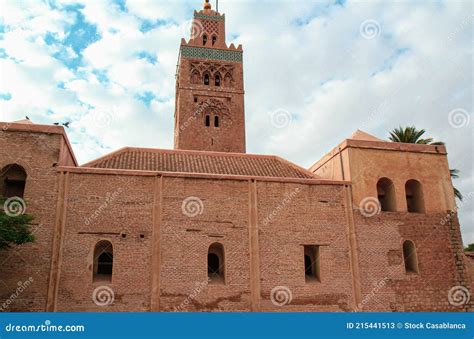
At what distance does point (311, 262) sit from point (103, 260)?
7.37m

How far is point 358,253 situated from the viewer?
608 inches

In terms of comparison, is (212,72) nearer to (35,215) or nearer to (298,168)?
(298,168)

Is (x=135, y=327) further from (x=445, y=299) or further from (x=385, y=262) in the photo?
(x=445, y=299)

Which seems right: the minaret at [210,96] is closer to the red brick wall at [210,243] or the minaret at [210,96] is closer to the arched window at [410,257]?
the red brick wall at [210,243]

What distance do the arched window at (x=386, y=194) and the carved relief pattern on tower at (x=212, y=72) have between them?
13163 millimetres

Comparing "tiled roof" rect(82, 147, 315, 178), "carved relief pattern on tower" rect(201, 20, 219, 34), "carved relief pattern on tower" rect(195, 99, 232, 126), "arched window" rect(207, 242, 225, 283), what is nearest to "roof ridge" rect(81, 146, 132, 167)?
"tiled roof" rect(82, 147, 315, 178)

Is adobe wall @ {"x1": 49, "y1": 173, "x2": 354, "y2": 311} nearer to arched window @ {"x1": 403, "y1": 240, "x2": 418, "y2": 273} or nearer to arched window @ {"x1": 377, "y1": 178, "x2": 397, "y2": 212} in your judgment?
arched window @ {"x1": 377, "y1": 178, "x2": 397, "y2": 212}

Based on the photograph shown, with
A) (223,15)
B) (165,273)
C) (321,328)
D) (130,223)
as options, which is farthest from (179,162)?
(223,15)

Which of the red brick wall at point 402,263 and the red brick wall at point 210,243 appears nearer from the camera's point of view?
the red brick wall at point 210,243

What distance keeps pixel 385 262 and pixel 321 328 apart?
5798mm

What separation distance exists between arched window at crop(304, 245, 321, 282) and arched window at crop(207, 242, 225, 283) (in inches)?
121

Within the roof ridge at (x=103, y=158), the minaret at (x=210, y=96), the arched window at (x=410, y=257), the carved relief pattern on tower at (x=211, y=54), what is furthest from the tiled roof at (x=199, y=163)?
the carved relief pattern on tower at (x=211, y=54)

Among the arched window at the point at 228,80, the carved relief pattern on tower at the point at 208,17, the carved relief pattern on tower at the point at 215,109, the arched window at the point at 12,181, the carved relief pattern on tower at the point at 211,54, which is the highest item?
the carved relief pattern on tower at the point at 208,17

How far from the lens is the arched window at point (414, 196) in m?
17.1
